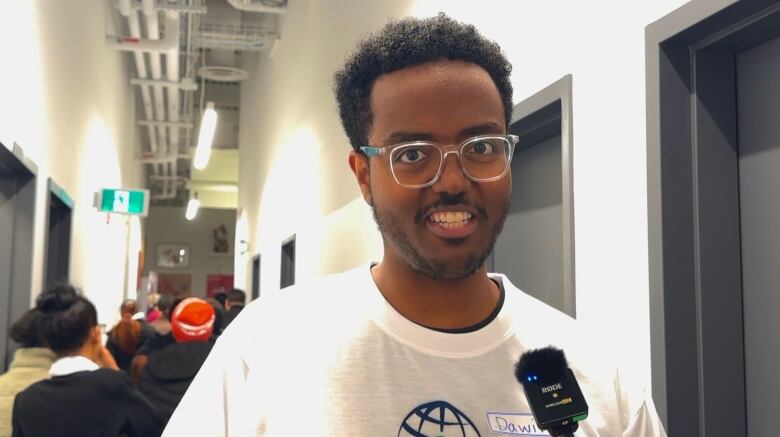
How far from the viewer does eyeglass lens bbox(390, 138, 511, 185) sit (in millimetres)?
922

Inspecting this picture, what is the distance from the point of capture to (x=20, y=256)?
13.3 ft

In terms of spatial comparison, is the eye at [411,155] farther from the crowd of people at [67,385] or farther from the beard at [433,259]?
the crowd of people at [67,385]

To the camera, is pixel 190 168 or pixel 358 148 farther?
pixel 190 168

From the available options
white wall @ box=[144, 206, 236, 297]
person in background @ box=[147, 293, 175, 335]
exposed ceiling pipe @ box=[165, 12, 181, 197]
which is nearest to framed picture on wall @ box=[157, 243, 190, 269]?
white wall @ box=[144, 206, 236, 297]

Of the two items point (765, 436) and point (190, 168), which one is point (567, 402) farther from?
point (190, 168)

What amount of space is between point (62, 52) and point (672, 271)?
15.2 feet

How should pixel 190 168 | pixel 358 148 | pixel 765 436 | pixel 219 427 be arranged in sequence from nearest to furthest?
pixel 219 427 < pixel 358 148 < pixel 765 436 < pixel 190 168

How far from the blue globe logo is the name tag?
0.02 metres

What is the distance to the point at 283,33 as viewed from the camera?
868cm

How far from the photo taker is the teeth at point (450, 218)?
91 centimetres

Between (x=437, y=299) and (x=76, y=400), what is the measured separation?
1.88 metres

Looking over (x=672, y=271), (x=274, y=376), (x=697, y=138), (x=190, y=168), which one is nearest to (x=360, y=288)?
(x=274, y=376)

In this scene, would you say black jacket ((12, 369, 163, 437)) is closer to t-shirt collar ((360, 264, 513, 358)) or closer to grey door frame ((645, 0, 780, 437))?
grey door frame ((645, 0, 780, 437))

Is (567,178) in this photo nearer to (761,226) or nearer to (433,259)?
(761,226)
